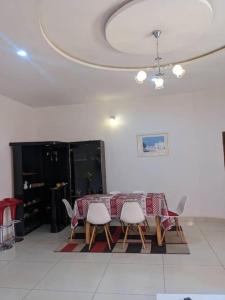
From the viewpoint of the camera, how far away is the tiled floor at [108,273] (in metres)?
2.80

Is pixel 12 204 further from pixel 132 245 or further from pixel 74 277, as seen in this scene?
pixel 132 245

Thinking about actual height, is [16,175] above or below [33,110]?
below

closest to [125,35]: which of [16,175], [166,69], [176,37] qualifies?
[176,37]

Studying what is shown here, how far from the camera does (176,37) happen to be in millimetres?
2824

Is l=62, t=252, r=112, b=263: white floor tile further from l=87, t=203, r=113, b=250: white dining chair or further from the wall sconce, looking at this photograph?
the wall sconce

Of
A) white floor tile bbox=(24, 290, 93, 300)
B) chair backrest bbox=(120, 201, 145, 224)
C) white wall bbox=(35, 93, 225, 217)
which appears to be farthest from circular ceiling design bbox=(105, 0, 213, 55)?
white floor tile bbox=(24, 290, 93, 300)

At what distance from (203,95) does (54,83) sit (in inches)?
127

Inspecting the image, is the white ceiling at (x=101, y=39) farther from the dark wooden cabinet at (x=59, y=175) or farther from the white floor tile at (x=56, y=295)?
the white floor tile at (x=56, y=295)

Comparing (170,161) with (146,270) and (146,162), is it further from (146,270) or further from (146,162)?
(146,270)

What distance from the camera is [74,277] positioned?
126 inches

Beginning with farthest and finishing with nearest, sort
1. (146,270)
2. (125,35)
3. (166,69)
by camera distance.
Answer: (166,69) < (146,270) < (125,35)

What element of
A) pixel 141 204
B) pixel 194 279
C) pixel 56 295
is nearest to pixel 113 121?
pixel 141 204

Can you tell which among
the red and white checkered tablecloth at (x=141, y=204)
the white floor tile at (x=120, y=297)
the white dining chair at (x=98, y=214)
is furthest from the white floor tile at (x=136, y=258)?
the white floor tile at (x=120, y=297)

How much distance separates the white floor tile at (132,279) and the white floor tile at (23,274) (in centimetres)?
86
